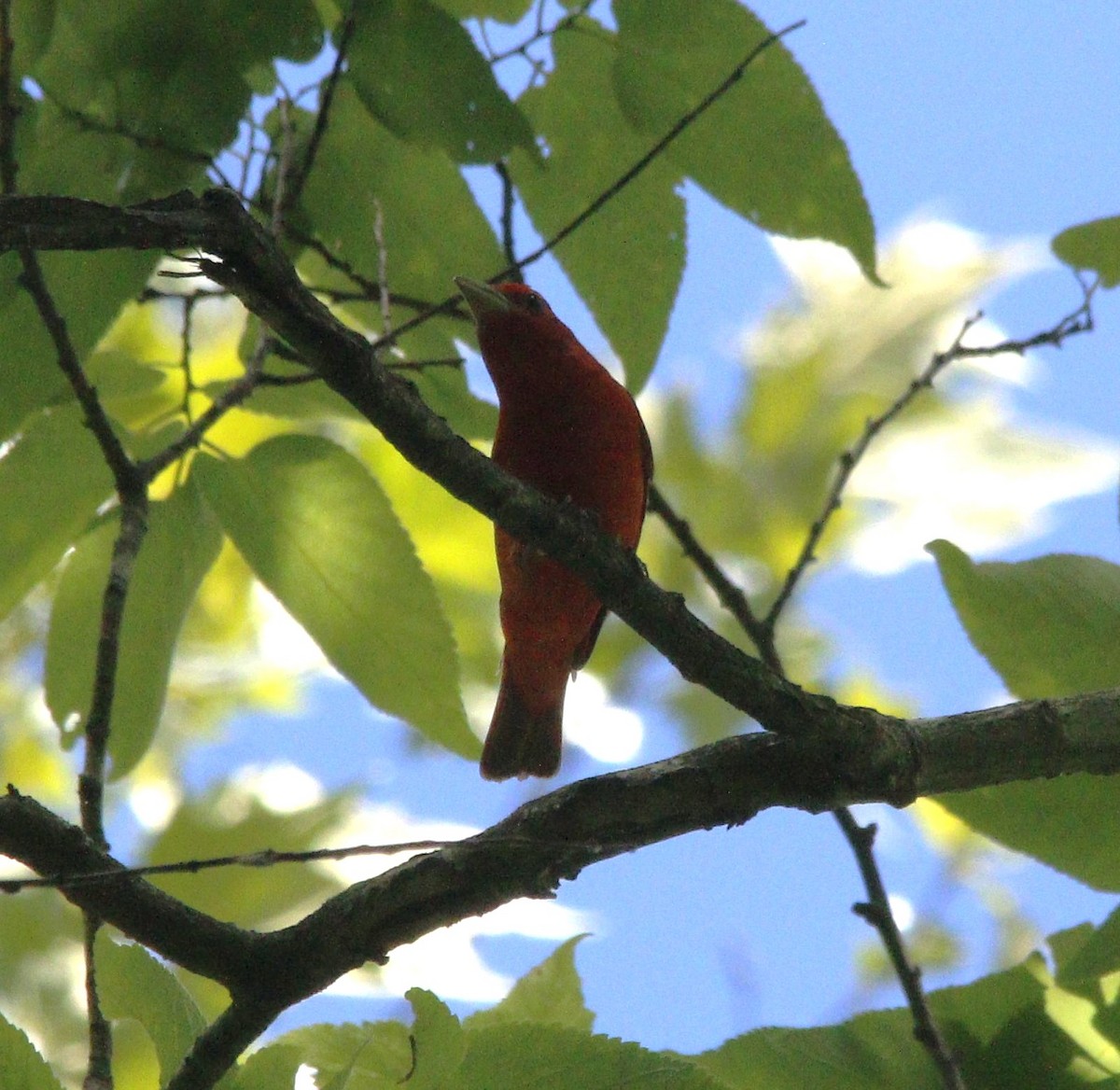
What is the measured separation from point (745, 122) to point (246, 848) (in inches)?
110

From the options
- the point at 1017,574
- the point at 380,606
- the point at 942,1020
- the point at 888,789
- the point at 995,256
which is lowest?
the point at 942,1020

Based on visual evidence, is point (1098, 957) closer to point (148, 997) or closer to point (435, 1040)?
point (435, 1040)

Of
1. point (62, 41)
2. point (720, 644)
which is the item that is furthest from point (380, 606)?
point (62, 41)

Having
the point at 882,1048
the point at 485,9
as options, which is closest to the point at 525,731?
the point at 882,1048

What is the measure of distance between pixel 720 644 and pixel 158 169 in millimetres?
1769

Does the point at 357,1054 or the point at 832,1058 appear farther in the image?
the point at 832,1058

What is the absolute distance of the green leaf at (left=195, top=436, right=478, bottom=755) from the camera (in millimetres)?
3533

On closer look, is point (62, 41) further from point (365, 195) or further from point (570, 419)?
point (570, 419)

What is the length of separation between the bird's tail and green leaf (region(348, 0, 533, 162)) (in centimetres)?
299

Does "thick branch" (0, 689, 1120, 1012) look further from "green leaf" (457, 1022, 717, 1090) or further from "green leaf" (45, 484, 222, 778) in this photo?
"green leaf" (45, 484, 222, 778)

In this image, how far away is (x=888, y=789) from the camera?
294cm

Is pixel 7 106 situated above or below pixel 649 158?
above

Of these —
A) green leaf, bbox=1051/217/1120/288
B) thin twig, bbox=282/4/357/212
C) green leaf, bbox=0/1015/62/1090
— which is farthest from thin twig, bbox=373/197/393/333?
green leaf, bbox=0/1015/62/1090

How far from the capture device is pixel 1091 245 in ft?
11.1
